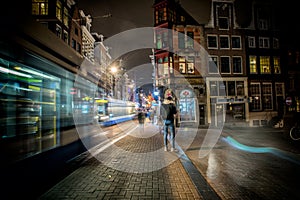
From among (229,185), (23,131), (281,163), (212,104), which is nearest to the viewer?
(229,185)

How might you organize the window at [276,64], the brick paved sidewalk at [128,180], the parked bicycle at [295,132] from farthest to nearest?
1. the window at [276,64]
2. the parked bicycle at [295,132]
3. the brick paved sidewalk at [128,180]

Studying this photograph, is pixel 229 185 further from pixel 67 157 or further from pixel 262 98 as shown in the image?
pixel 262 98

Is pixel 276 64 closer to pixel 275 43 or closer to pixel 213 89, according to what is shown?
pixel 275 43

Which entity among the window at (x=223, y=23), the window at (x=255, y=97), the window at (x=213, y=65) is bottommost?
the window at (x=255, y=97)

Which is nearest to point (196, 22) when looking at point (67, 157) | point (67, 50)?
point (67, 50)

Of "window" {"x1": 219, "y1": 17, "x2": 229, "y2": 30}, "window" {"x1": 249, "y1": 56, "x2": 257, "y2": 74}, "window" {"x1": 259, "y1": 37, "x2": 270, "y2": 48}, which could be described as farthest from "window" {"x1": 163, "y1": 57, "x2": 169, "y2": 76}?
"window" {"x1": 259, "y1": 37, "x2": 270, "y2": 48}

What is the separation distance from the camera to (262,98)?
22.5 m

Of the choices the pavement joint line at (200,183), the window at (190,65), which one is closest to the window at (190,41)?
the window at (190,65)

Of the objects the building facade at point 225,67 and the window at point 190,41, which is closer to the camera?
the building facade at point 225,67

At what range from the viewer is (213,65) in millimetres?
22266

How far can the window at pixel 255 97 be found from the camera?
22.2 m

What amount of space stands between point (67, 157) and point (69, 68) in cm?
298

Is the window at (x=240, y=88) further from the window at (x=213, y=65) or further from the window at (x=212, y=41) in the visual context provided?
the window at (x=212, y=41)

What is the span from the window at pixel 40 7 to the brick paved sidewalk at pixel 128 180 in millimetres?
24299
